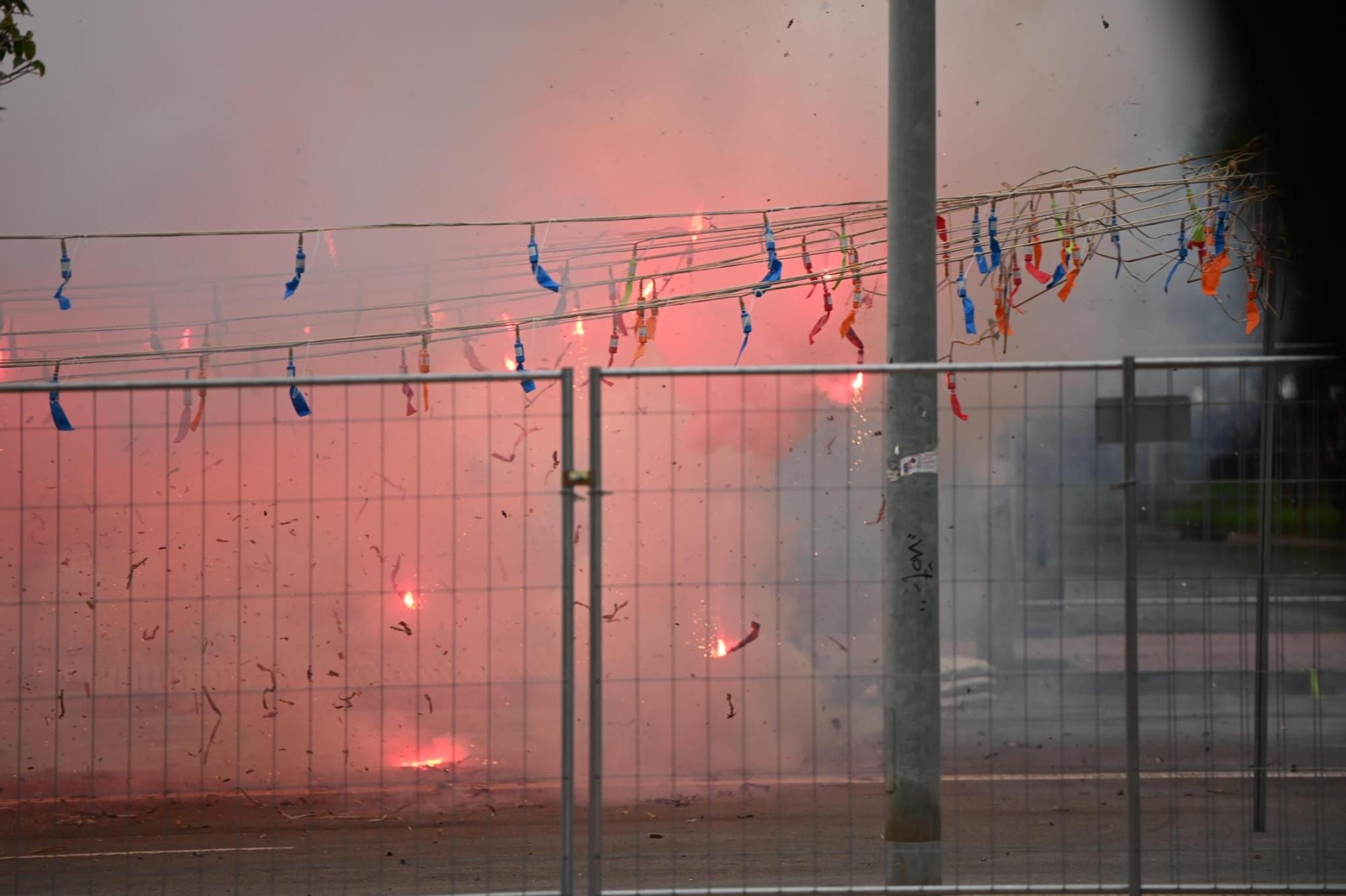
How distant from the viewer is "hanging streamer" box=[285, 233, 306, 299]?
877cm

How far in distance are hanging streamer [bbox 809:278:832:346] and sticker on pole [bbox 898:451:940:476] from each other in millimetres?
3574

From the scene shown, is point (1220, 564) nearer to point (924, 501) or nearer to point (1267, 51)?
point (924, 501)

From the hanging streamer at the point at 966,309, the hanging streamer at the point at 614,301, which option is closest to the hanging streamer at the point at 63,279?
the hanging streamer at the point at 614,301

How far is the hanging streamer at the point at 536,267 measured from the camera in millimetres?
8719

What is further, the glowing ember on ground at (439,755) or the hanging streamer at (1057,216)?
the hanging streamer at (1057,216)

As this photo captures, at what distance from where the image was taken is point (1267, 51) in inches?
366

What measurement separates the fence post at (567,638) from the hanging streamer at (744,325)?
13.0ft

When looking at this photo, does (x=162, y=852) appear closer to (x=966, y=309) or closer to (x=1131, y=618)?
(x=1131, y=618)

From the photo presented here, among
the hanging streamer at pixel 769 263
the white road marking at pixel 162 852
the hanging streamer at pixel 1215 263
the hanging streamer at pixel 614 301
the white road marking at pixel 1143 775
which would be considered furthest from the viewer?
the hanging streamer at pixel 614 301

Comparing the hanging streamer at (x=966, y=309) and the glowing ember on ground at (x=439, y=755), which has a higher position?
the hanging streamer at (x=966, y=309)

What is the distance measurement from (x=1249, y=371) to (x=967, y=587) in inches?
55.3

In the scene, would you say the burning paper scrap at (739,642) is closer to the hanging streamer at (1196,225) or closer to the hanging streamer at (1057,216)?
the hanging streamer at (1057,216)

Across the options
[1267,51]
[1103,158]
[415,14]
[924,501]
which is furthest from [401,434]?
[1267,51]

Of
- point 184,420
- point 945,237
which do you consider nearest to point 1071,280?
point 945,237
